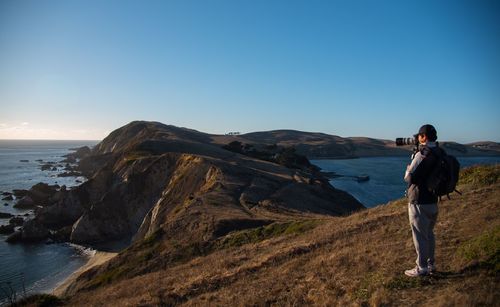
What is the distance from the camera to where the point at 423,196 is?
8.35 metres

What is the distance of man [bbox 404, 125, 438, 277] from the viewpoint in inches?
326

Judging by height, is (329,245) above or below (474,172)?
below

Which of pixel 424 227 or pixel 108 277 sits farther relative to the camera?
pixel 108 277

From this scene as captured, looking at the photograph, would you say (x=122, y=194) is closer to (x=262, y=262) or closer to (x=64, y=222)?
(x=64, y=222)

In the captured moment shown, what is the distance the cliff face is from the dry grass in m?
12.8

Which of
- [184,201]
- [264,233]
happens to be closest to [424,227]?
[264,233]

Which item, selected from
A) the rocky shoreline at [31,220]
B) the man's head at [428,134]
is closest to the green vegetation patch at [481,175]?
the man's head at [428,134]

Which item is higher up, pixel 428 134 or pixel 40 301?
pixel 428 134

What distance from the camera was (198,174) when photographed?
51344mm

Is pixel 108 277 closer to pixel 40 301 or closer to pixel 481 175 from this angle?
pixel 40 301

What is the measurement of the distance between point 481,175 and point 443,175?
18.2 meters

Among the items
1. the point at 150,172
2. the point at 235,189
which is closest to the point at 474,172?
the point at 235,189

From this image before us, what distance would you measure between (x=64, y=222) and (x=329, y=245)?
53.6 meters

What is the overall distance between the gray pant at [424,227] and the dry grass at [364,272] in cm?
66
